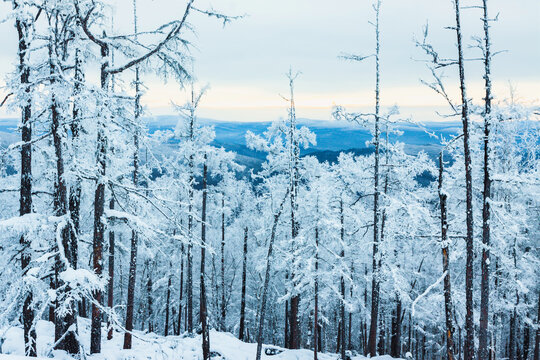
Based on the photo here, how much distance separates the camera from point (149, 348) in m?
16.4

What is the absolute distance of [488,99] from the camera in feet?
35.9

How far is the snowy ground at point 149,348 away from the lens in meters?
12.0

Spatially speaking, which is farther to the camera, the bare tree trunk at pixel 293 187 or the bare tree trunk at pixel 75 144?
the bare tree trunk at pixel 293 187

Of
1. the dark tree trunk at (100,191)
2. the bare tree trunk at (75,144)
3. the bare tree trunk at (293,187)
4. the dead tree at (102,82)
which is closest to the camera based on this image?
the dead tree at (102,82)

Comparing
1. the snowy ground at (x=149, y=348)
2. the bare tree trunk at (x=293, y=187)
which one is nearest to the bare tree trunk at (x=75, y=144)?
the snowy ground at (x=149, y=348)

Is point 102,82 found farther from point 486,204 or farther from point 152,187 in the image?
point 486,204

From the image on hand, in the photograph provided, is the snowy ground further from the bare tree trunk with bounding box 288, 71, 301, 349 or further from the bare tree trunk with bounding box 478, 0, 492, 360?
the bare tree trunk with bounding box 478, 0, 492, 360

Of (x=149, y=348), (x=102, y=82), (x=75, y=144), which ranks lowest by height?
(x=149, y=348)

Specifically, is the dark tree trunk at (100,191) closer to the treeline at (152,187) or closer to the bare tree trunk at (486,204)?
the treeline at (152,187)

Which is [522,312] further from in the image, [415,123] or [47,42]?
[47,42]

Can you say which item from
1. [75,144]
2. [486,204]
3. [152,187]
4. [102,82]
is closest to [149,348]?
[152,187]

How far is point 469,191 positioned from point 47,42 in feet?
40.5

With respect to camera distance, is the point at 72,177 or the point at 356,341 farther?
the point at 356,341

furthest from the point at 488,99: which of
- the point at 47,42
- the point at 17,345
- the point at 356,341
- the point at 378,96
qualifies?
the point at 356,341
